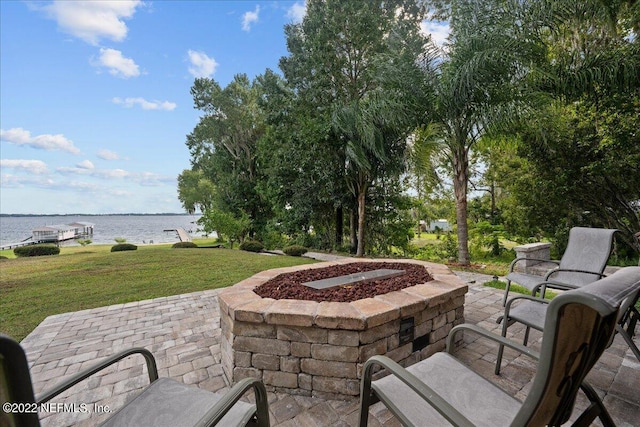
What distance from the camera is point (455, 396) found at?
1.35m

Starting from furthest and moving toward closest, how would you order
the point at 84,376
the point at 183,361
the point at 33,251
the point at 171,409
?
the point at 33,251
the point at 183,361
the point at 171,409
the point at 84,376

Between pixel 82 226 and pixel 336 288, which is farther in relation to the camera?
pixel 82 226

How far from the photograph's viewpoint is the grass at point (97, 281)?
429cm

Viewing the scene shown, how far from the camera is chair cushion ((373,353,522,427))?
1.23 metres

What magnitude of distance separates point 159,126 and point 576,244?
20.8 metres

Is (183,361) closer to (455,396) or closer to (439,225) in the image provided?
(455,396)

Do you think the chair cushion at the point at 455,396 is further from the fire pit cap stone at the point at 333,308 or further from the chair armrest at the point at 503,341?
the fire pit cap stone at the point at 333,308

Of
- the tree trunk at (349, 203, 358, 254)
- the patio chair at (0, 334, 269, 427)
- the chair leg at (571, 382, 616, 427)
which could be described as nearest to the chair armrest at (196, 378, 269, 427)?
the patio chair at (0, 334, 269, 427)

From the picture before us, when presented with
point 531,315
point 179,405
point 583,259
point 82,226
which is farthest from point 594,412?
point 82,226

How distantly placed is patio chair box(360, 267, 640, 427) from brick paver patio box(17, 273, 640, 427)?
27.3 inches

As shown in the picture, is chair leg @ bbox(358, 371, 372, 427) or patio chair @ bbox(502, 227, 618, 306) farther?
patio chair @ bbox(502, 227, 618, 306)

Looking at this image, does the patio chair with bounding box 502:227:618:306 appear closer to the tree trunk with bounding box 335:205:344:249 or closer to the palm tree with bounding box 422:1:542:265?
the palm tree with bounding box 422:1:542:265

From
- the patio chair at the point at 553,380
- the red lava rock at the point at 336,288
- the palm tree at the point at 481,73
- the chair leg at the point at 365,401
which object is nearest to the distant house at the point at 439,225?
the palm tree at the point at 481,73

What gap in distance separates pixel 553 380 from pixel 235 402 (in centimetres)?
116
